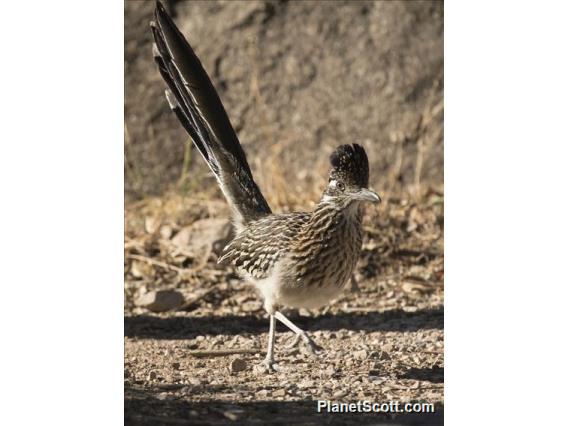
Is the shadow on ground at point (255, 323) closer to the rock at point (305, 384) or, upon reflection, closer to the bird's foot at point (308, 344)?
the bird's foot at point (308, 344)

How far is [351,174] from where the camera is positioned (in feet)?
14.3

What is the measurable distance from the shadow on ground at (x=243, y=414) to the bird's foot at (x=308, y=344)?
0.55m

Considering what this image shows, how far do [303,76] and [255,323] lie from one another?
2.63m

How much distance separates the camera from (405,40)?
297 inches

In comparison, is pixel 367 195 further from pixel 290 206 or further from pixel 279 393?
pixel 290 206

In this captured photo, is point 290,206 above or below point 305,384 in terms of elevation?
above

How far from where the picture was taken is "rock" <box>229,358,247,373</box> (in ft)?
14.9

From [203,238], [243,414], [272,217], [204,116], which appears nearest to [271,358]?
[272,217]

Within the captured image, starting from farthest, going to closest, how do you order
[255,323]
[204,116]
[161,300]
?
1. [161,300]
2. [255,323]
3. [204,116]

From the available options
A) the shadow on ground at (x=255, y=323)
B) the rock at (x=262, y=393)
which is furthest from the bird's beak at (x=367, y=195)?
the shadow on ground at (x=255, y=323)

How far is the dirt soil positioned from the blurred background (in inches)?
0.4

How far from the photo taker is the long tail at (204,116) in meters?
4.70

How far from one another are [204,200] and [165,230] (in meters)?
0.42

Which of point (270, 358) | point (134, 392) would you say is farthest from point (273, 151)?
point (134, 392)
